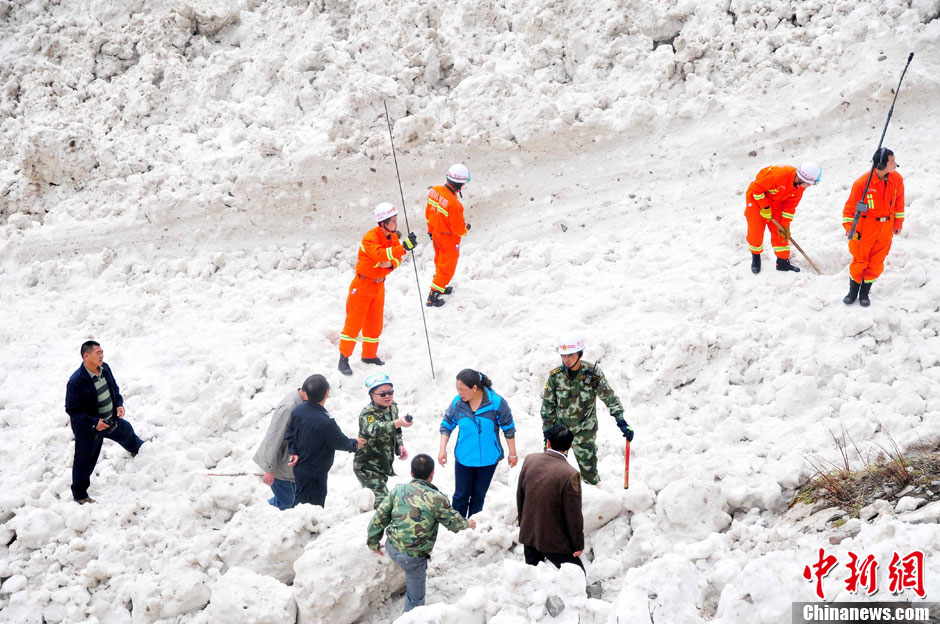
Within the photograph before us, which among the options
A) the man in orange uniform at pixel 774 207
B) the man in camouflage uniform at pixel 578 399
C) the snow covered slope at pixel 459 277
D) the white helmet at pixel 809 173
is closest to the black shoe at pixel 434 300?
the snow covered slope at pixel 459 277

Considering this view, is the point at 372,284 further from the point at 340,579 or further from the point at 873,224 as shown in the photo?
the point at 873,224

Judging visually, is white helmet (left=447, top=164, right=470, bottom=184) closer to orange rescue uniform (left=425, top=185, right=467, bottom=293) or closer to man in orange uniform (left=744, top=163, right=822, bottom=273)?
orange rescue uniform (left=425, top=185, right=467, bottom=293)

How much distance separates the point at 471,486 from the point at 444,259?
12.0ft

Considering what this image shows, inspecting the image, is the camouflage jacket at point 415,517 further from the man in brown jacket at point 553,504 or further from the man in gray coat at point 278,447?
the man in gray coat at point 278,447

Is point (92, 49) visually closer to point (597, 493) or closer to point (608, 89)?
point (608, 89)

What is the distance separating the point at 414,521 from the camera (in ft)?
14.8

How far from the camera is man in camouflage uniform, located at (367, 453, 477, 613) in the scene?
14.9ft

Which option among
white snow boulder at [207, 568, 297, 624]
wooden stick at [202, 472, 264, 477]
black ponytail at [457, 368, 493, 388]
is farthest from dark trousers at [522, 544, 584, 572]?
wooden stick at [202, 472, 264, 477]

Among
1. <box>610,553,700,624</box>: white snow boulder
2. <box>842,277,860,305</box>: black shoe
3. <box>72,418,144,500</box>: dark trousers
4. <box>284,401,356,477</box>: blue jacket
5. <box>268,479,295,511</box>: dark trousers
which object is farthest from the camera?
<box>842,277,860,305</box>: black shoe

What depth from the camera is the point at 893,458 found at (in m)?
4.92

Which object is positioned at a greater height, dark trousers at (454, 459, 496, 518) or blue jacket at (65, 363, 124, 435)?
blue jacket at (65, 363, 124, 435)

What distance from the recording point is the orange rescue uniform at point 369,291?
25.5ft

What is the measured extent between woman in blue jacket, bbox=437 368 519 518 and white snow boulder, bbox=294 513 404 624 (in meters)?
0.92

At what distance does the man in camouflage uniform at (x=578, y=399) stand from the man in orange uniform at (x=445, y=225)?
3334 millimetres
